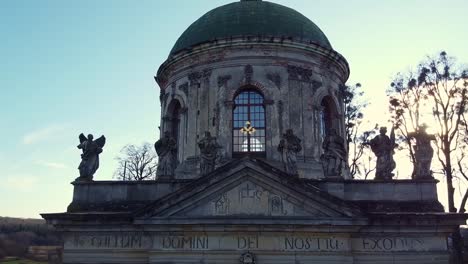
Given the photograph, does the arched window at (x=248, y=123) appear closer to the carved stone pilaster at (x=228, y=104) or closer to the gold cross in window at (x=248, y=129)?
the gold cross in window at (x=248, y=129)

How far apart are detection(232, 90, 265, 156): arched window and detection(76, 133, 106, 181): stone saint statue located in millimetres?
5879

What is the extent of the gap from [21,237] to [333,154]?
5804 centimetres

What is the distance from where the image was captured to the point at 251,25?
70.6 feet

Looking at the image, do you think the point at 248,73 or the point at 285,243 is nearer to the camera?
the point at 285,243

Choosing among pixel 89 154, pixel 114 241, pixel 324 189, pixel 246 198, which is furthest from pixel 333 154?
pixel 89 154

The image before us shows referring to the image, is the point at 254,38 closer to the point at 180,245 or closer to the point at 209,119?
the point at 209,119

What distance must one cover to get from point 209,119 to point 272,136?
2.95 m

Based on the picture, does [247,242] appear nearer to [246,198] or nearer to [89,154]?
[246,198]

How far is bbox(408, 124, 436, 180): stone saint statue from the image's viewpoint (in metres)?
16.0

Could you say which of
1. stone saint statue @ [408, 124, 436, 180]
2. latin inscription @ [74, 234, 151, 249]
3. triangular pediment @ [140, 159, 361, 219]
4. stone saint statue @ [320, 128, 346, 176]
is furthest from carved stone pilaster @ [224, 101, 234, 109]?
stone saint statue @ [408, 124, 436, 180]

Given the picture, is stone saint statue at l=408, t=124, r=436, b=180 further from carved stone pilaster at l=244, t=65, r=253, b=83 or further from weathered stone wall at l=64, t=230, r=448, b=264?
carved stone pilaster at l=244, t=65, r=253, b=83

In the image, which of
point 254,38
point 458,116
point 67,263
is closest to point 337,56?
point 254,38

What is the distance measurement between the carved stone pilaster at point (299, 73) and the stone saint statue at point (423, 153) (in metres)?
6.26

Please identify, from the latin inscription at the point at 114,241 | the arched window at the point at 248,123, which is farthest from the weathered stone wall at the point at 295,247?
the arched window at the point at 248,123
